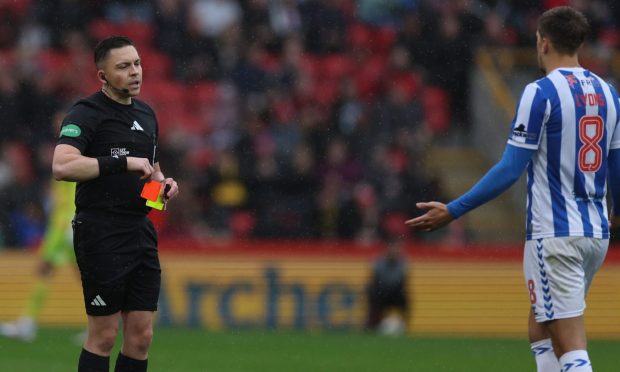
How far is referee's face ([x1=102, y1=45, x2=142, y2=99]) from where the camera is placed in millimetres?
7113

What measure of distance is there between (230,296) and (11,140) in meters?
4.12

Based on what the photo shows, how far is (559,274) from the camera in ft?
20.7

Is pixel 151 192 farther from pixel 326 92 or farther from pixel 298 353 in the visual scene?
pixel 326 92

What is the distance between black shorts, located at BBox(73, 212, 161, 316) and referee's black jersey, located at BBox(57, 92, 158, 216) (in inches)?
3.1

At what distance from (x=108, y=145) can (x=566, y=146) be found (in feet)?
8.63

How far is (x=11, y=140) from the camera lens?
58.0 ft

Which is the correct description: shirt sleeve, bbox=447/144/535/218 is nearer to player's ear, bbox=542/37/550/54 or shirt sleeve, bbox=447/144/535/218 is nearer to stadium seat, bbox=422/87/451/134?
player's ear, bbox=542/37/550/54

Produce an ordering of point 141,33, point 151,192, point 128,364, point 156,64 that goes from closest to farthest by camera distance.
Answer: point 151,192 < point 128,364 < point 156,64 < point 141,33

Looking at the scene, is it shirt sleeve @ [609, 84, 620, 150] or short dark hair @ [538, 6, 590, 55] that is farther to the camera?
shirt sleeve @ [609, 84, 620, 150]

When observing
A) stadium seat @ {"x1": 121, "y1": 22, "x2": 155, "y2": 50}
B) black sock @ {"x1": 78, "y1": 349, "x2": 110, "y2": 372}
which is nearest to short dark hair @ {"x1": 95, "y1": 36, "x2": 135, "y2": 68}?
black sock @ {"x1": 78, "y1": 349, "x2": 110, "y2": 372}

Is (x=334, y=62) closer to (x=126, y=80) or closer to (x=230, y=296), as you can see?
(x=230, y=296)

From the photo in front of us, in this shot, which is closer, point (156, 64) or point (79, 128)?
point (79, 128)

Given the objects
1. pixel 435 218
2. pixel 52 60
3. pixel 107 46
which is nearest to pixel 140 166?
pixel 107 46

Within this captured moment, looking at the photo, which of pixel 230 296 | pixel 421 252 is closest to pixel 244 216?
pixel 230 296
